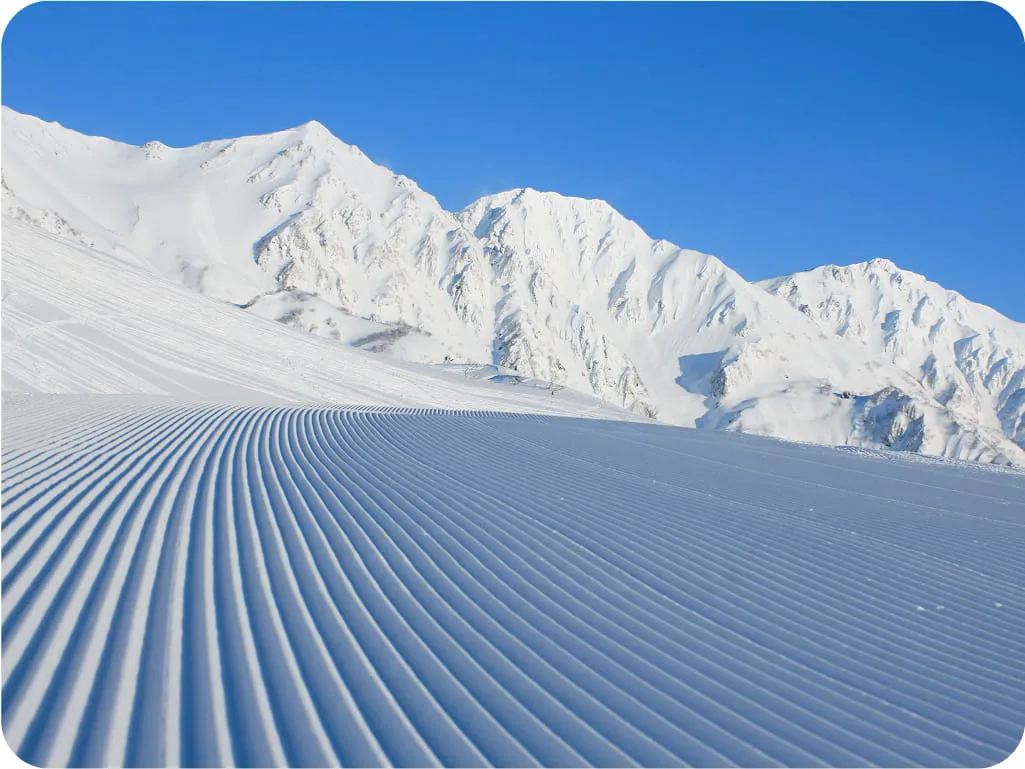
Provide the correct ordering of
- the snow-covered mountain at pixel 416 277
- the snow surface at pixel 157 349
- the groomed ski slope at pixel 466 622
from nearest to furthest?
the groomed ski slope at pixel 466 622 < the snow surface at pixel 157 349 < the snow-covered mountain at pixel 416 277

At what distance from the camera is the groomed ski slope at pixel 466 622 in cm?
358

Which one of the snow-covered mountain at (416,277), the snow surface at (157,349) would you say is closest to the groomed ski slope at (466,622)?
the snow surface at (157,349)

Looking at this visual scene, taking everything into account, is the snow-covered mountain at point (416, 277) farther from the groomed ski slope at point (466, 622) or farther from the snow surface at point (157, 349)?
the groomed ski slope at point (466, 622)

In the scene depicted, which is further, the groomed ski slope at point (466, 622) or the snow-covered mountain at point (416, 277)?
the snow-covered mountain at point (416, 277)

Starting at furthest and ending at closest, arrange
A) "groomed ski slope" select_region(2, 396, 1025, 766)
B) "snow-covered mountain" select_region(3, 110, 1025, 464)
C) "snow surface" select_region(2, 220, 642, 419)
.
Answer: "snow-covered mountain" select_region(3, 110, 1025, 464), "snow surface" select_region(2, 220, 642, 419), "groomed ski slope" select_region(2, 396, 1025, 766)

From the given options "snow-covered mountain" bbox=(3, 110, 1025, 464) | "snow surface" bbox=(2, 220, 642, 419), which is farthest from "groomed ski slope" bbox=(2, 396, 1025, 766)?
"snow-covered mountain" bbox=(3, 110, 1025, 464)

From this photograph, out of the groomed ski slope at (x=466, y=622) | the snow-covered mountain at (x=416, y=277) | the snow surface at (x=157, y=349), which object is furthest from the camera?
the snow-covered mountain at (x=416, y=277)

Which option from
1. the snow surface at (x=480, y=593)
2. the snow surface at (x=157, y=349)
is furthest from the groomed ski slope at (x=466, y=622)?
the snow surface at (x=157, y=349)

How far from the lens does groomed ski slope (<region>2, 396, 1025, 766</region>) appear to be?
11.8 feet

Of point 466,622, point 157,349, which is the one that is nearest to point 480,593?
point 466,622

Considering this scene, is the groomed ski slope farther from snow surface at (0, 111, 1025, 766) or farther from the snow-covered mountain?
the snow-covered mountain

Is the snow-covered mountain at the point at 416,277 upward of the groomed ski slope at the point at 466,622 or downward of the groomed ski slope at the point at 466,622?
upward

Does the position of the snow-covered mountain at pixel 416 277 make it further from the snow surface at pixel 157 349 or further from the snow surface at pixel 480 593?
the snow surface at pixel 480 593

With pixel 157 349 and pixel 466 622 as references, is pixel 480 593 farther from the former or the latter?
pixel 157 349
